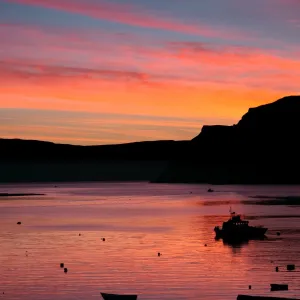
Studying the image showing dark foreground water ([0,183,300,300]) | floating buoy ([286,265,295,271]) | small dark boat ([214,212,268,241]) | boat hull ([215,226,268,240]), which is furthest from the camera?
small dark boat ([214,212,268,241])

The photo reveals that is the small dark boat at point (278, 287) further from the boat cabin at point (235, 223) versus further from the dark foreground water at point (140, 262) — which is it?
the boat cabin at point (235, 223)

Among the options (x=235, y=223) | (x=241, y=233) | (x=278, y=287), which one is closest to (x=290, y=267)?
(x=278, y=287)

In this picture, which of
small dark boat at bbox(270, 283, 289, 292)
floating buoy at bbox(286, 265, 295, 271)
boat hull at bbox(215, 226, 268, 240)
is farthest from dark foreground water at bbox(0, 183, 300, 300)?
boat hull at bbox(215, 226, 268, 240)

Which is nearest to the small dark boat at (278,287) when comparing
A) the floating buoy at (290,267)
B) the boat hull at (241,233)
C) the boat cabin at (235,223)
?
the floating buoy at (290,267)

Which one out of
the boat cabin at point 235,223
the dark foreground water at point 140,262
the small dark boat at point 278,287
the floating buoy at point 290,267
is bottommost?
the small dark boat at point 278,287

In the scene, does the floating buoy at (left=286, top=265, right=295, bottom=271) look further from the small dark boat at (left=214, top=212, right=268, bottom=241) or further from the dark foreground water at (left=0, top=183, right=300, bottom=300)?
the small dark boat at (left=214, top=212, right=268, bottom=241)

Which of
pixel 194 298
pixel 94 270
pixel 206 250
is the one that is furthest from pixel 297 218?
pixel 194 298

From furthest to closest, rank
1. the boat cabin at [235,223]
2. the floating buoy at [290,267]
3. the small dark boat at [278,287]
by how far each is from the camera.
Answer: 1. the boat cabin at [235,223]
2. the floating buoy at [290,267]
3. the small dark boat at [278,287]

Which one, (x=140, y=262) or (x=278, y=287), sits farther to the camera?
(x=140, y=262)

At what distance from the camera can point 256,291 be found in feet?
218

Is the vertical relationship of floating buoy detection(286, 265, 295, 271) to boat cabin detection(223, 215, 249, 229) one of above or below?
below

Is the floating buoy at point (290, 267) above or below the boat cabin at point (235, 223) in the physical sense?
below

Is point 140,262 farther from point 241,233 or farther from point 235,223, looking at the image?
point 235,223

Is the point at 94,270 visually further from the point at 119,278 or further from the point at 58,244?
the point at 58,244
